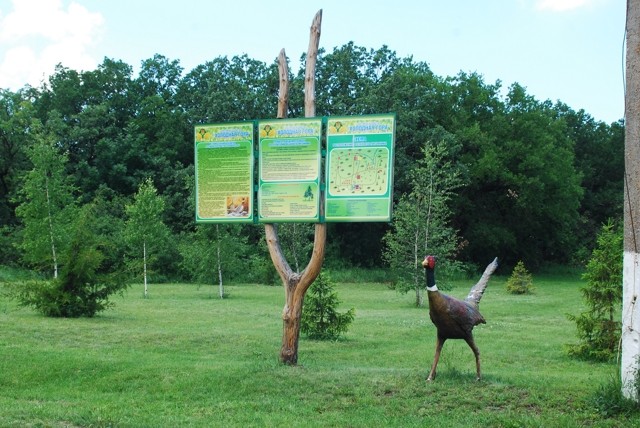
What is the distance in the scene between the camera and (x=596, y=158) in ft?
207

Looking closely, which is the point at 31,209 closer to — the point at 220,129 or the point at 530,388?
the point at 220,129

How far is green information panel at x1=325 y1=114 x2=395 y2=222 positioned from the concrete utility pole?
3464 mm

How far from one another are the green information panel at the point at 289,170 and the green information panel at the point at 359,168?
214 mm

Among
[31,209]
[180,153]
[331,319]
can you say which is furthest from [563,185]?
[331,319]

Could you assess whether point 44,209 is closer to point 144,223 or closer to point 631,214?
point 144,223

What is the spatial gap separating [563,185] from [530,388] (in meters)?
44.5

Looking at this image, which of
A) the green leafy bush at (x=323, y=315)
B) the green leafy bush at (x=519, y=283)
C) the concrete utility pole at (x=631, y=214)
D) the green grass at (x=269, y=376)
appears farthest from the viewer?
the green leafy bush at (x=519, y=283)

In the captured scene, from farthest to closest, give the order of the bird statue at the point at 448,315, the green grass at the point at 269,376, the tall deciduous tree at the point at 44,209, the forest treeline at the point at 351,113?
1. the forest treeline at the point at 351,113
2. the tall deciduous tree at the point at 44,209
3. the bird statue at the point at 448,315
4. the green grass at the point at 269,376

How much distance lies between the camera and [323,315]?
17.5 m

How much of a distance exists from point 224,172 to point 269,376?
3232 mm

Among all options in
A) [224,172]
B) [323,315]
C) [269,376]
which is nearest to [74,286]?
[323,315]

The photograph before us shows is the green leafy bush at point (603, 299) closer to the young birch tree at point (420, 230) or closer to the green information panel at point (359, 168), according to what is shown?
the green information panel at point (359, 168)

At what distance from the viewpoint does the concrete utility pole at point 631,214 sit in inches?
324

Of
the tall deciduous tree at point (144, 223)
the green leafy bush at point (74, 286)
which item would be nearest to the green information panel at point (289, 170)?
the green leafy bush at point (74, 286)
